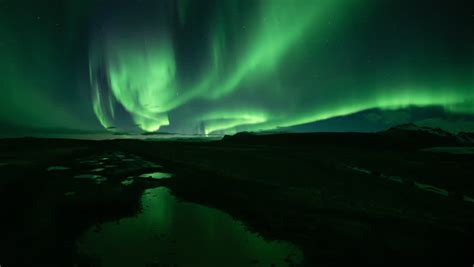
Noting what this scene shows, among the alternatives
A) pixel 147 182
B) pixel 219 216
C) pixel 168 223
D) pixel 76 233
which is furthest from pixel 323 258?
pixel 147 182

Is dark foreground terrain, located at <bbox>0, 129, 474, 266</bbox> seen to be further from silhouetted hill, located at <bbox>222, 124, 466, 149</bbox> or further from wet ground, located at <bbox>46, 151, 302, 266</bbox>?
silhouetted hill, located at <bbox>222, 124, 466, 149</bbox>

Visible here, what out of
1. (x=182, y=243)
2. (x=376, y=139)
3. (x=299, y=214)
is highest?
(x=182, y=243)

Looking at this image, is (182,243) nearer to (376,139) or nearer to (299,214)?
(299,214)

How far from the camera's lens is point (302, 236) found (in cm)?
Answer: 747

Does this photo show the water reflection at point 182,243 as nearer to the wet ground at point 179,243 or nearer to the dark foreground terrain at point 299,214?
the wet ground at point 179,243

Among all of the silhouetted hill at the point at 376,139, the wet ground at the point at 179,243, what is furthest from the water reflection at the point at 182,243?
the silhouetted hill at the point at 376,139

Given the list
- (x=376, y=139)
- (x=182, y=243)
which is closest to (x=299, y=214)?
(x=182, y=243)

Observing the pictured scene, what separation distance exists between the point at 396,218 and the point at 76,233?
41.9 feet

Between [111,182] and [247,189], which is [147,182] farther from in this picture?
[247,189]

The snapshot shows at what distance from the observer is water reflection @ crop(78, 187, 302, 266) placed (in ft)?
19.5

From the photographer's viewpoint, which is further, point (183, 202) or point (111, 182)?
point (111, 182)

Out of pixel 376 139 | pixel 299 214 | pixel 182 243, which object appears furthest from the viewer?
pixel 376 139

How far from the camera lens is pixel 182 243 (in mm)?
6871

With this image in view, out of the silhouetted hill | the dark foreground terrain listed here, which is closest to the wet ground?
the dark foreground terrain
